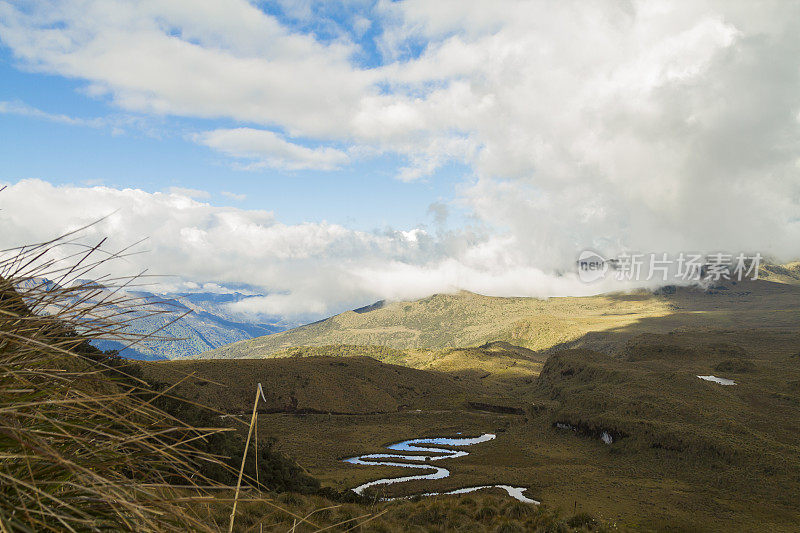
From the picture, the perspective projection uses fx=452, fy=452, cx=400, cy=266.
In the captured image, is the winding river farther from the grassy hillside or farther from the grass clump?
the grass clump

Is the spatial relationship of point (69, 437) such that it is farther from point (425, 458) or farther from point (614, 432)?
point (614, 432)

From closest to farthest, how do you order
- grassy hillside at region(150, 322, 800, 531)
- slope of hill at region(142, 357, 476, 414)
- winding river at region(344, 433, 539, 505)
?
grassy hillside at region(150, 322, 800, 531)
winding river at region(344, 433, 539, 505)
slope of hill at region(142, 357, 476, 414)

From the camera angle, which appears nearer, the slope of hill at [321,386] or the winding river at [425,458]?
the winding river at [425,458]

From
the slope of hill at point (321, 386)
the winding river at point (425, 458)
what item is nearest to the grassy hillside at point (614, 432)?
the slope of hill at point (321, 386)

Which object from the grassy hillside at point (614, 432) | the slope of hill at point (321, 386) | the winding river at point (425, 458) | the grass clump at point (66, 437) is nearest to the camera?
the grass clump at point (66, 437)

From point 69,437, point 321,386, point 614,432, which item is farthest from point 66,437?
point 321,386

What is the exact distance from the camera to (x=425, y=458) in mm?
57688

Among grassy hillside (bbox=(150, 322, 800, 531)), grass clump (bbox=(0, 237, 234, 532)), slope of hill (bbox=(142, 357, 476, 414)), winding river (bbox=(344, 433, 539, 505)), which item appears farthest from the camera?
slope of hill (bbox=(142, 357, 476, 414))

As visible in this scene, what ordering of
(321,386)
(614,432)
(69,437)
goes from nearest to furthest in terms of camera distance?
(69,437) → (614,432) → (321,386)

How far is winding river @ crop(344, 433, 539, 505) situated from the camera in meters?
42.2

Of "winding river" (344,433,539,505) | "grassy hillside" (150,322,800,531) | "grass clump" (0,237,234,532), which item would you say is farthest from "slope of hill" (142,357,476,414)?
"grass clump" (0,237,234,532)

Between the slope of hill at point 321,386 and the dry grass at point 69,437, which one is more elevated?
the dry grass at point 69,437

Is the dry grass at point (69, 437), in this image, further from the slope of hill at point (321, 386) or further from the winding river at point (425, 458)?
the slope of hill at point (321, 386)

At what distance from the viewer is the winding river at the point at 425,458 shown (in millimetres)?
42156
